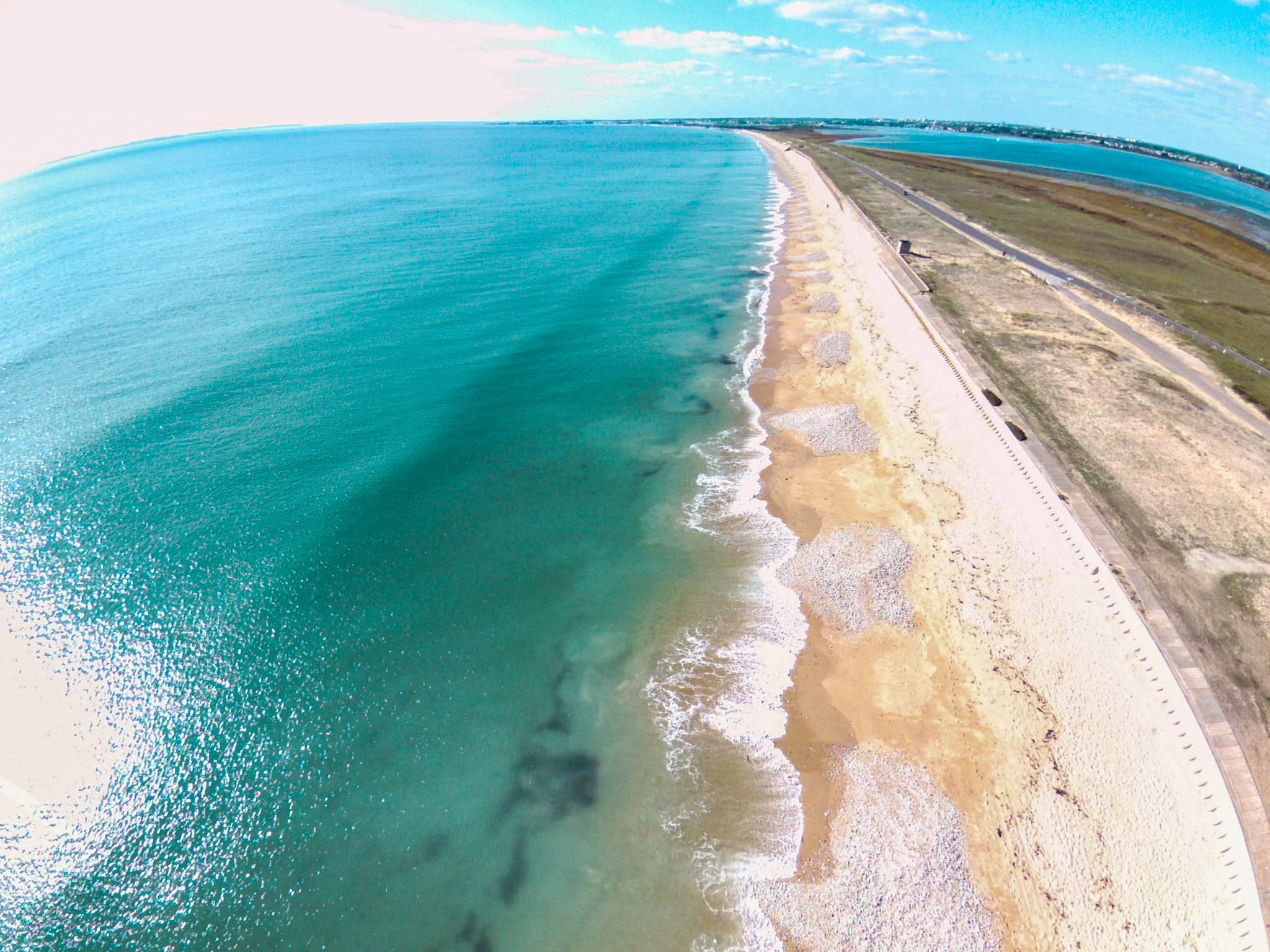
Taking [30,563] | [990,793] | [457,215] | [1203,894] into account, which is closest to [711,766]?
[990,793]

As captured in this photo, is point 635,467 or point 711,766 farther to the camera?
point 635,467

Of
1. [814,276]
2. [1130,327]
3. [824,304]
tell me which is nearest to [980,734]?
[1130,327]

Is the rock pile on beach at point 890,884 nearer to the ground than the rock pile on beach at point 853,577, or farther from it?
nearer to the ground

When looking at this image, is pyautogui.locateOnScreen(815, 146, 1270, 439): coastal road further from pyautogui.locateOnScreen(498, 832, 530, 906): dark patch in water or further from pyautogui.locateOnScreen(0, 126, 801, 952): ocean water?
pyautogui.locateOnScreen(498, 832, 530, 906): dark patch in water

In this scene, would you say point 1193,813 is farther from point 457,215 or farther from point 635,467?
point 457,215

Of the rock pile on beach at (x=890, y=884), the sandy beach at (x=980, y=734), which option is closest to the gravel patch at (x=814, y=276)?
the sandy beach at (x=980, y=734)

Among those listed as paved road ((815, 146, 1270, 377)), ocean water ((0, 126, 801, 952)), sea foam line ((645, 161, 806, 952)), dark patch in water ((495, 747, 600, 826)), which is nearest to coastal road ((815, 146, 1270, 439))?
paved road ((815, 146, 1270, 377))

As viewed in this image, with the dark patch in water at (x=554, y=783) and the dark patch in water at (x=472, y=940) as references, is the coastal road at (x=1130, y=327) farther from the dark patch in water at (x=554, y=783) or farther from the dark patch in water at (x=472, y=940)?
the dark patch in water at (x=472, y=940)
